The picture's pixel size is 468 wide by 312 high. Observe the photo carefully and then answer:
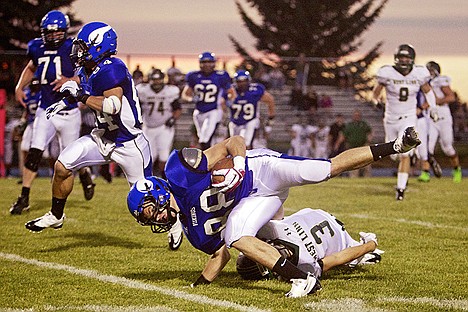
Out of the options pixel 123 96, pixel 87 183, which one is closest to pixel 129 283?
pixel 123 96

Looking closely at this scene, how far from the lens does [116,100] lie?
6.05m

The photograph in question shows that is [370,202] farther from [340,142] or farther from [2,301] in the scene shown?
[340,142]

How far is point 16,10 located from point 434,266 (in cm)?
2488

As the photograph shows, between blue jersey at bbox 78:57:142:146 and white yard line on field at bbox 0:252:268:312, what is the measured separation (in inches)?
41.2

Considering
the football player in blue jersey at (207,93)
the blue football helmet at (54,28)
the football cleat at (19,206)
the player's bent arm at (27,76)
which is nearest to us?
the blue football helmet at (54,28)

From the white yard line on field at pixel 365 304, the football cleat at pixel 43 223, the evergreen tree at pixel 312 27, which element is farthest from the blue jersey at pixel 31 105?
the evergreen tree at pixel 312 27

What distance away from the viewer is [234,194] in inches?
194

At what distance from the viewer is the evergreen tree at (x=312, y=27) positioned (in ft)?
121

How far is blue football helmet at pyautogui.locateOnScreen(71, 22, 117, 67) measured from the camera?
6.12m

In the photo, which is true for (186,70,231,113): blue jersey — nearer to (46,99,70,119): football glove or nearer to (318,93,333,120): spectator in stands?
(46,99,70,119): football glove

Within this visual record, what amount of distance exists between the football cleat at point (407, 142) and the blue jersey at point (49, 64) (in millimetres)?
4114

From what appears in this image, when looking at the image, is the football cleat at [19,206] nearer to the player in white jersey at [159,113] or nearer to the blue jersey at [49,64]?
the blue jersey at [49,64]

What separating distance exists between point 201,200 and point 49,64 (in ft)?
13.1

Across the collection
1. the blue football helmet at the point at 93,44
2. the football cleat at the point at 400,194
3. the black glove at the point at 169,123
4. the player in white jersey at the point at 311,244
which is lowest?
the football cleat at the point at 400,194
